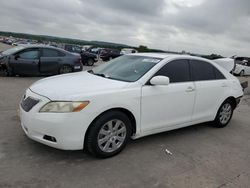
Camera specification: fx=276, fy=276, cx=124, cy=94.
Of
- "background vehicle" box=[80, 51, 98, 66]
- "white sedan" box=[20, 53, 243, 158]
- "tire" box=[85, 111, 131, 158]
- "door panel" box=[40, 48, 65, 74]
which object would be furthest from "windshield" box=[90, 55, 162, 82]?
"background vehicle" box=[80, 51, 98, 66]

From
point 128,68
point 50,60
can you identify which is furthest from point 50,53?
point 128,68

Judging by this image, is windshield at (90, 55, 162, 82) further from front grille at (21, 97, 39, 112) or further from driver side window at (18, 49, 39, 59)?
driver side window at (18, 49, 39, 59)

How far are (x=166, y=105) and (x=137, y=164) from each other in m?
1.17

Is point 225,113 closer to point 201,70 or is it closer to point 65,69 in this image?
point 201,70

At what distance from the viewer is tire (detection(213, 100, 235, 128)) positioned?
5.95 metres

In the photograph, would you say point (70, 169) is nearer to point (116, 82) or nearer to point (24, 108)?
point (24, 108)

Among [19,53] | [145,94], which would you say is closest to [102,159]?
[145,94]

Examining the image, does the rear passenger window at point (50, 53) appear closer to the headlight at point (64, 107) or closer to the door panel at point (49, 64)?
the door panel at point (49, 64)

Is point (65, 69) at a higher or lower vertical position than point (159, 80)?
lower

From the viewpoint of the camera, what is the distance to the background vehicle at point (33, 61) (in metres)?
11.1

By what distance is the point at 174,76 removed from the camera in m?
4.86

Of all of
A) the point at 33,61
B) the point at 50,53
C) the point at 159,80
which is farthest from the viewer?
the point at 50,53

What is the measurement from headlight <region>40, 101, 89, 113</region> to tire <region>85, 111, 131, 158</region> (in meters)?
0.33

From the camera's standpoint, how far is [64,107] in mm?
3605
